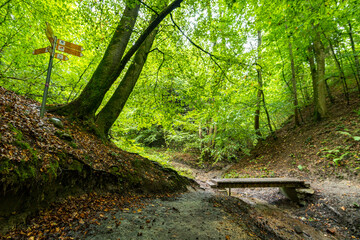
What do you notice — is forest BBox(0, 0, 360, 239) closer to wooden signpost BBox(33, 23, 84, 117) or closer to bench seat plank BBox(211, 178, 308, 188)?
wooden signpost BBox(33, 23, 84, 117)

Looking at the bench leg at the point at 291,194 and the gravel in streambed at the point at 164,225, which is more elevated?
the gravel in streambed at the point at 164,225

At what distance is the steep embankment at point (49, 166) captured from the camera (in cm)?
196

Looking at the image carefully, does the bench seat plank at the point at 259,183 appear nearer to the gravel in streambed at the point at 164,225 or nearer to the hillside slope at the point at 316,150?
the hillside slope at the point at 316,150

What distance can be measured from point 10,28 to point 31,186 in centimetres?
599

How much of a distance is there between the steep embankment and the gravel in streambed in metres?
0.73

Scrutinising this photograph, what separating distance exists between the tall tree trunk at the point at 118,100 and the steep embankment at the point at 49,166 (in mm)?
706

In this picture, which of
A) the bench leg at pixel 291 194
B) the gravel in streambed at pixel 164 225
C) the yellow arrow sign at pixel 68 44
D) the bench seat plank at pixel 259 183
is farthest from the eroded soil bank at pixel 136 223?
the yellow arrow sign at pixel 68 44

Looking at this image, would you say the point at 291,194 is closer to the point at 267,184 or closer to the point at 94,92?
the point at 267,184

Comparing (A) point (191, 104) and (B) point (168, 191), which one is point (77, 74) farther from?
(B) point (168, 191)

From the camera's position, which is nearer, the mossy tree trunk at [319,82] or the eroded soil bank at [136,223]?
the eroded soil bank at [136,223]

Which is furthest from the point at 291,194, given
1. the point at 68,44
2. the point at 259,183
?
the point at 68,44

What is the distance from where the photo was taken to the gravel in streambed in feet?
7.24

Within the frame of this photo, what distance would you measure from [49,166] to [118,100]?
3.16 m

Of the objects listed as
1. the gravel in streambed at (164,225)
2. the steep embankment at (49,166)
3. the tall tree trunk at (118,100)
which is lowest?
the gravel in streambed at (164,225)
